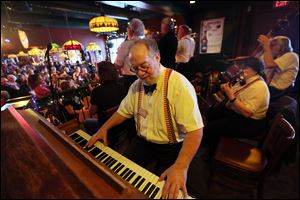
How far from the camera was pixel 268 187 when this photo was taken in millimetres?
1605

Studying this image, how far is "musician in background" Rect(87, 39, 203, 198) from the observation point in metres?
0.91

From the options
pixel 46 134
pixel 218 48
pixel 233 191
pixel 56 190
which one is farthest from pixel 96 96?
pixel 218 48

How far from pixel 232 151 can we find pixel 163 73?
1.01 meters

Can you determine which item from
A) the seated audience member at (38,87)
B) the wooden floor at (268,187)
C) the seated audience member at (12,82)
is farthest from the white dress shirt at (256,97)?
the seated audience member at (12,82)

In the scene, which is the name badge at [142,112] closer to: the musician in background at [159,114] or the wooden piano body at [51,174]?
the musician in background at [159,114]

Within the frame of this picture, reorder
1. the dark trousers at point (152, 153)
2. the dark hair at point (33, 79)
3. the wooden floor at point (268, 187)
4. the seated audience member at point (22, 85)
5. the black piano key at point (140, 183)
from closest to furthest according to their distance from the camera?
1. the black piano key at point (140, 183)
2. the dark trousers at point (152, 153)
3. the wooden floor at point (268, 187)
4. the dark hair at point (33, 79)
5. the seated audience member at point (22, 85)

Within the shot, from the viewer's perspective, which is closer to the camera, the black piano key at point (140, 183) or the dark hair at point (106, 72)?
the black piano key at point (140, 183)

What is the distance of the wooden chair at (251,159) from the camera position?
1.20m

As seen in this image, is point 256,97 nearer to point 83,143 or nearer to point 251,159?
point 251,159

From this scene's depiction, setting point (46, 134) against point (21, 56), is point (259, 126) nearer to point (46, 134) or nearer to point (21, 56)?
point (46, 134)

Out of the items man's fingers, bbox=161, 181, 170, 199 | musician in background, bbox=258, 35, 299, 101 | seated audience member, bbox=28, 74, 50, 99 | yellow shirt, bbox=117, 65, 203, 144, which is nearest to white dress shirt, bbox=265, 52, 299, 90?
musician in background, bbox=258, 35, 299, 101

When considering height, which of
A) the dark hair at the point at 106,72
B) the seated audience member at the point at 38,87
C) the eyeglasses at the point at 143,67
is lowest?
the seated audience member at the point at 38,87

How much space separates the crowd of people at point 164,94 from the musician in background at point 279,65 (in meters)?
0.01

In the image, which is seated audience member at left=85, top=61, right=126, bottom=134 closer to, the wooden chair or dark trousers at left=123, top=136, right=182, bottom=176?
dark trousers at left=123, top=136, right=182, bottom=176
